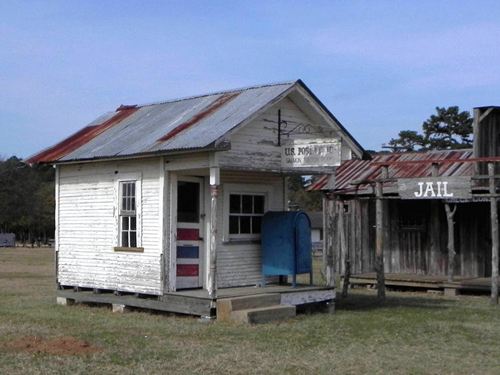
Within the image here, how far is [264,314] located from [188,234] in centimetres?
260

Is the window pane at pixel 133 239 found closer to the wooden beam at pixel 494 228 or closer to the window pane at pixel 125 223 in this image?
the window pane at pixel 125 223

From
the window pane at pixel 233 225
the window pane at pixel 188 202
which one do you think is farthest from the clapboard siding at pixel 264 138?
the window pane at pixel 233 225

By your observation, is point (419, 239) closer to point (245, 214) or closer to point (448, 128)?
point (245, 214)

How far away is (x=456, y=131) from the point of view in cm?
6494

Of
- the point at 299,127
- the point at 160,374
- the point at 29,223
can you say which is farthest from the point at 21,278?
the point at 29,223

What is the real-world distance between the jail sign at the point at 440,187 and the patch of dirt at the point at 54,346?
842 centimetres

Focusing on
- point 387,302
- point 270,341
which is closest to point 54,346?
point 270,341

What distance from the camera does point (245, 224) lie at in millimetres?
16359

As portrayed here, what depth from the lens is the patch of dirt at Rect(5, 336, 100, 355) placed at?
10.5 m

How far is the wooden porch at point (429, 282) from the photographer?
67.3ft

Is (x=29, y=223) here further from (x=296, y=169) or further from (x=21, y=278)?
(x=296, y=169)

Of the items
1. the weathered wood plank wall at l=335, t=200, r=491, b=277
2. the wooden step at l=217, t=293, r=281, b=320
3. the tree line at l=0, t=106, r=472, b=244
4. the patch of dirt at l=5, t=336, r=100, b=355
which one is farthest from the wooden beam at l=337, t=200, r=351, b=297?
the tree line at l=0, t=106, r=472, b=244

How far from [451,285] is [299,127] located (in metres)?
7.52

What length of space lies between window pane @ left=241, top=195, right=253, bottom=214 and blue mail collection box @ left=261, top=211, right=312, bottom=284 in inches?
15.7
